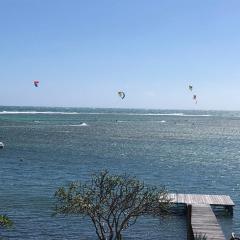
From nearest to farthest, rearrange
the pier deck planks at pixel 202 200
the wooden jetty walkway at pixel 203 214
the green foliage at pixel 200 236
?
the green foliage at pixel 200 236 → the wooden jetty walkway at pixel 203 214 → the pier deck planks at pixel 202 200

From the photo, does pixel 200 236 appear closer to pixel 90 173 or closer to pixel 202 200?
pixel 202 200

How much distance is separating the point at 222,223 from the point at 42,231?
15787 millimetres

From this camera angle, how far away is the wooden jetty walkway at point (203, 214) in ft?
111

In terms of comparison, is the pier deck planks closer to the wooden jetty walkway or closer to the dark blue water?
the wooden jetty walkway

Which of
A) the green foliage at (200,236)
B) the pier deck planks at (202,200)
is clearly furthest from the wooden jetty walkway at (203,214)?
the green foliage at (200,236)

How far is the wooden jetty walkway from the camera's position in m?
33.9

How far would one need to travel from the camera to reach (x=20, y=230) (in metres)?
38.9

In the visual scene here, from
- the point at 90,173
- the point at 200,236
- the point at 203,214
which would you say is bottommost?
the point at 90,173

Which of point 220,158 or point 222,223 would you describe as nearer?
point 222,223

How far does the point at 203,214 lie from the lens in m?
40.1

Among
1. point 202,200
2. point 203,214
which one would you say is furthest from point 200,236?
point 202,200

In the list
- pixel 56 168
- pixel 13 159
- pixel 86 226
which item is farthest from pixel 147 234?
pixel 13 159

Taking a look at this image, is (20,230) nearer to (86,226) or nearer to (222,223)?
(86,226)

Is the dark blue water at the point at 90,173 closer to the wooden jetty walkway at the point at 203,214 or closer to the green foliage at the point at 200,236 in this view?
the wooden jetty walkway at the point at 203,214
